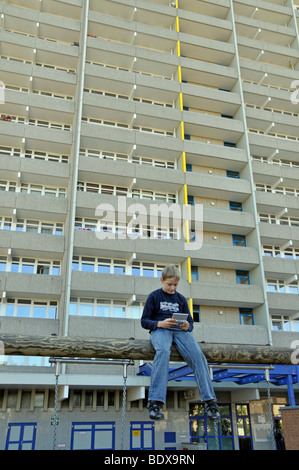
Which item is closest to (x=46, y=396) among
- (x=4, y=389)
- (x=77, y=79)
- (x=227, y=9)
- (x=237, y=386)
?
(x=4, y=389)

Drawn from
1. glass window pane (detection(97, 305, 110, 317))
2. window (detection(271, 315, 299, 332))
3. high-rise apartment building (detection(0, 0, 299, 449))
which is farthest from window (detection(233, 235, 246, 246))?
glass window pane (detection(97, 305, 110, 317))

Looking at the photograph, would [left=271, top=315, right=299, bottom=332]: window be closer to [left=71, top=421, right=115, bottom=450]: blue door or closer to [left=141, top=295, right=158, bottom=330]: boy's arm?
[left=71, top=421, right=115, bottom=450]: blue door

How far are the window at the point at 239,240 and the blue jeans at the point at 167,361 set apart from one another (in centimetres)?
2504

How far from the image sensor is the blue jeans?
14.8 feet

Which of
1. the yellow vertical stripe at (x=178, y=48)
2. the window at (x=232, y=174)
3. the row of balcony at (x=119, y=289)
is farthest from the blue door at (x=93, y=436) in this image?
the yellow vertical stripe at (x=178, y=48)

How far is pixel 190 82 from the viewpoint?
109 feet

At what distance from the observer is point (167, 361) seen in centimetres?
466

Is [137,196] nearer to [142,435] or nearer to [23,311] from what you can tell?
[23,311]

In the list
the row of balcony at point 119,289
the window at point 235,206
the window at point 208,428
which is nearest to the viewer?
the row of balcony at point 119,289

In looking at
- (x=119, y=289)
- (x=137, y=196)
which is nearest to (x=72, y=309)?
(x=119, y=289)

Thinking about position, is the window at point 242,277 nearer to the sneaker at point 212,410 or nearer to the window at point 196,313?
the window at point 196,313

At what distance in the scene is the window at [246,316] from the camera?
27.0m

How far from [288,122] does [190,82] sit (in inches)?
327

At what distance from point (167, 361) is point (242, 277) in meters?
24.5
